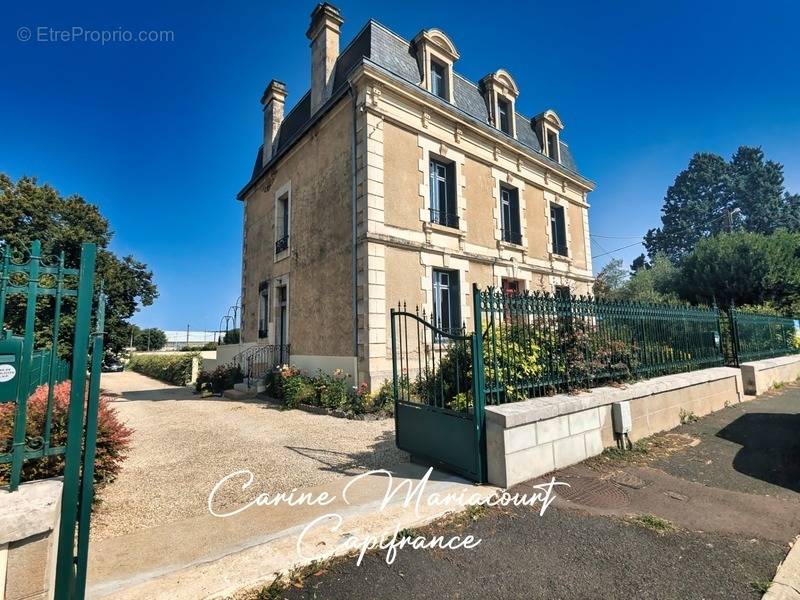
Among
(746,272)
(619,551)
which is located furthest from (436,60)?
(746,272)

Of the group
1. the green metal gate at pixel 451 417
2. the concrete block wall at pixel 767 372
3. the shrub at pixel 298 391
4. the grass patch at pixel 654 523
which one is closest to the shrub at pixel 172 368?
the shrub at pixel 298 391

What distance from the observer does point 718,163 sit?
5456cm

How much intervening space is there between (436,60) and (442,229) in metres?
5.22

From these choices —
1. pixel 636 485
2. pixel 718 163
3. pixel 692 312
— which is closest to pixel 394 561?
pixel 636 485

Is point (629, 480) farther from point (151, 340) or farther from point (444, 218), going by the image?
point (151, 340)

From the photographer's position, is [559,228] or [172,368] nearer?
[559,228]

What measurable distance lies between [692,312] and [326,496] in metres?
7.81

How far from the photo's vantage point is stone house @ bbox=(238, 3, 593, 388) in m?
9.54

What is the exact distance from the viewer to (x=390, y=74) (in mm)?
9867

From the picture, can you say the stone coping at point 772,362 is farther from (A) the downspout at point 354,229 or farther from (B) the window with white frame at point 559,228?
(A) the downspout at point 354,229

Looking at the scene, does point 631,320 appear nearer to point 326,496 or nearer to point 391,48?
point 326,496

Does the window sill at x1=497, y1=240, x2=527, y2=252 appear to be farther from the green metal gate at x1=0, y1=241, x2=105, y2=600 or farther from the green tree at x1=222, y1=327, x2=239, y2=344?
the green tree at x1=222, y1=327, x2=239, y2=344

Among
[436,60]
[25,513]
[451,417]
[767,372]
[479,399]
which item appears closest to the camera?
[25,513]

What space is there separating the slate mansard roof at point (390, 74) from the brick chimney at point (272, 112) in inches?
20.4
